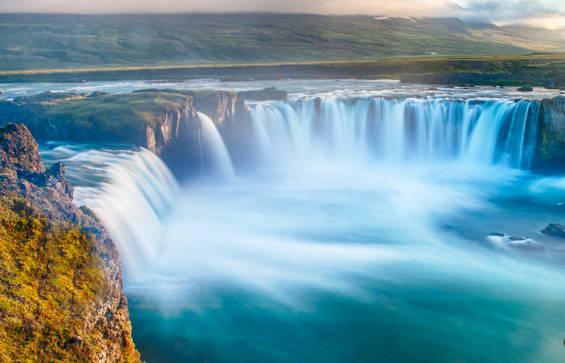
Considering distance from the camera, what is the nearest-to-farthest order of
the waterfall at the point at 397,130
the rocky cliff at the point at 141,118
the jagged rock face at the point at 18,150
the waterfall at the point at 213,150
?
1. the jagged rock face at the point at 18,150
2. the rocky cliff at the point at 141,118
3. the waterfall at the point at 213,150
4. the waterfall at the point at 397,130

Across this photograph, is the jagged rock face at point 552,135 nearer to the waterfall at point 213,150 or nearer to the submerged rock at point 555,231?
the submerged rock at point 555,231

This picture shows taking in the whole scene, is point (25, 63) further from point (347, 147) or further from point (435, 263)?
point (435, 263)

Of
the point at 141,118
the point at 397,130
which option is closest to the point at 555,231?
the point at 397,130

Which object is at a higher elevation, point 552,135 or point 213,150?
point 552,135

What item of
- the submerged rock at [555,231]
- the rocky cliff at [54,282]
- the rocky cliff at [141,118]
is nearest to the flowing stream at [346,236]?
the submerged rock at [555,231]

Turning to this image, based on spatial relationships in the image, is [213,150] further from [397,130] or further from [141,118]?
[397,130]
